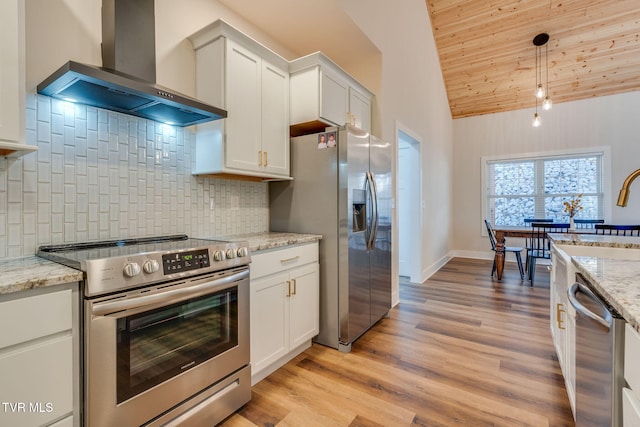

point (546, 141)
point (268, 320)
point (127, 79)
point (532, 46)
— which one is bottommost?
point (268, 320)

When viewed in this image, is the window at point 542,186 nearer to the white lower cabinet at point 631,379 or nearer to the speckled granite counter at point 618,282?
the speckled granite counter at point 618,282

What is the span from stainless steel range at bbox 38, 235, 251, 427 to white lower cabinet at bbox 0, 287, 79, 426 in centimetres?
5

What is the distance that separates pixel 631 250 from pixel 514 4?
411cm

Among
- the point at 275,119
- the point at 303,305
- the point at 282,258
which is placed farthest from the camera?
the point at 275,119

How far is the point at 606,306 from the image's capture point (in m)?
0.93

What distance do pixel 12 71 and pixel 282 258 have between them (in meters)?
1.58

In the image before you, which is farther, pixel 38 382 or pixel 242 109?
pixel 242 109

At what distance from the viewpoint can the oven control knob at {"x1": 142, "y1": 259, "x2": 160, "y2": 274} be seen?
1.27 metres

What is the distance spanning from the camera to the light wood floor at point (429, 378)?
5.49 feet

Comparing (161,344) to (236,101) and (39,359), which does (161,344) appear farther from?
(236,101)

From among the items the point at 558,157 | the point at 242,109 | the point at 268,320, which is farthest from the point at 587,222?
the point at 242,109

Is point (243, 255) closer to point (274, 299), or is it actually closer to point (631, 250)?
point (274, 299)

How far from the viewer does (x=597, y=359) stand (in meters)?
1.00

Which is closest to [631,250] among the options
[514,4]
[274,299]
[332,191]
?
[332,191]
